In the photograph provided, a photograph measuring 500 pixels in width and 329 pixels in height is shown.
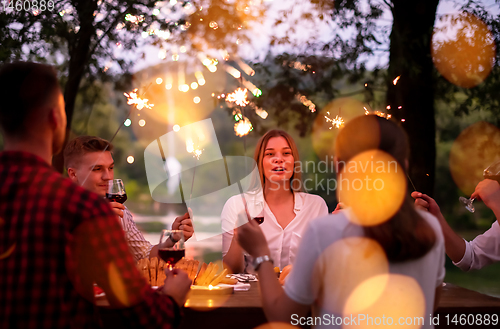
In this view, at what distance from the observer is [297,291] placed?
4.40 feet

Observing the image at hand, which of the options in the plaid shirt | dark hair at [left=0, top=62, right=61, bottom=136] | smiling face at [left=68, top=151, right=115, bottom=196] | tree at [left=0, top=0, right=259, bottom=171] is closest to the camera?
the plaid shirt

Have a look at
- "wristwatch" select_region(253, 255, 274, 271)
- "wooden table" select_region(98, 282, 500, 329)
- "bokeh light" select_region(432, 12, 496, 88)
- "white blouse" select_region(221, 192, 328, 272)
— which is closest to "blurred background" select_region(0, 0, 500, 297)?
"bokeh light" select_region(432, 12, 496, 88)

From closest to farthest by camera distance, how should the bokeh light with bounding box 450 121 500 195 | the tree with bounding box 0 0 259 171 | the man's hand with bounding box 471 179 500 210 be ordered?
the man's hand with bounding box 471 179 500 210
the tree with bounding box 0 0 259 171
the bokeh light with bounding box 450 121 500 195

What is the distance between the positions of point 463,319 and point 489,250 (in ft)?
2.72

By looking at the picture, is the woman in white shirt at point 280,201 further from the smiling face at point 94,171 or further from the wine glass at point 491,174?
the wine glass at point 491,174

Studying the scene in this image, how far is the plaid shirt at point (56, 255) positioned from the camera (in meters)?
1.07

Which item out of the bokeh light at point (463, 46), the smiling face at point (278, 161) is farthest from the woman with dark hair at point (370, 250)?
the bokeh light at point (463, 46)

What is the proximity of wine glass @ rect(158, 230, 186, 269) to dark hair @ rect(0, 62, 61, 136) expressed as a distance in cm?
88

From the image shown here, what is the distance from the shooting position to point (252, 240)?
1610mm

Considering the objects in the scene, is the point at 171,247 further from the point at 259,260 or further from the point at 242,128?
the point at 242,128

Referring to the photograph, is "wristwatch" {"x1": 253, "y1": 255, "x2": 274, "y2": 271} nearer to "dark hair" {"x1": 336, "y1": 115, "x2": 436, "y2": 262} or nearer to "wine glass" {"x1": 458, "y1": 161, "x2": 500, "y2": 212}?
"dark hair" {"x1": 336, "y1": 115, "x2": 436, "y2": 262}

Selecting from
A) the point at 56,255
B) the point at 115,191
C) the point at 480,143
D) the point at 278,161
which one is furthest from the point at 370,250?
the point at 480,143

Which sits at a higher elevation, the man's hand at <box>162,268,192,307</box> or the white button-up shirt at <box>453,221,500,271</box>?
the man's hand at <box>162,268,192,307</box>

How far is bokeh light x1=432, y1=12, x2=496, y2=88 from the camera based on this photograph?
444 centimetres
